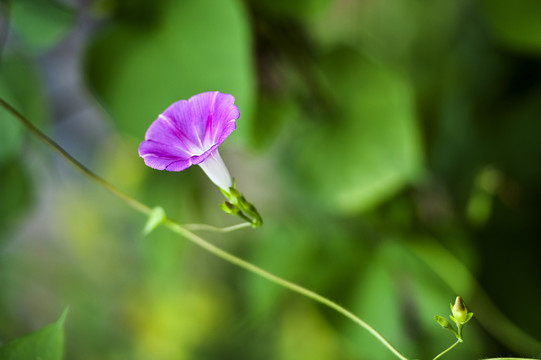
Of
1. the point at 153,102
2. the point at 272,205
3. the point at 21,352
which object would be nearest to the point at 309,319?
the point at 272,205

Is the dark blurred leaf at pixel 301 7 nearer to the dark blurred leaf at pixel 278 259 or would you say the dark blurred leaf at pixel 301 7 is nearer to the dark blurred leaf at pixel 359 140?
the dark blurred leaf at pixel 359 140

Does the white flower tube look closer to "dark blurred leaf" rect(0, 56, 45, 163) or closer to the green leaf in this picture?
the green leaf

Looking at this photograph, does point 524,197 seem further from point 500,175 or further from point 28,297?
point 28,297

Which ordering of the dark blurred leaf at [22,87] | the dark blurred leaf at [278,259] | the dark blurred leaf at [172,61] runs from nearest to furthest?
the dark blurred leaf at [172,61], the dark blurred leaf at [22,87], the dark blurred leaf at [278,259]

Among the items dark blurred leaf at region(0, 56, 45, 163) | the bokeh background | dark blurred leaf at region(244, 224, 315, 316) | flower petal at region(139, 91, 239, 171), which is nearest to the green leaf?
flower petal at region(139, 91, 239, 171)

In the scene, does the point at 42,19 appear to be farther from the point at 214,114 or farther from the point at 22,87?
the point at 214,114

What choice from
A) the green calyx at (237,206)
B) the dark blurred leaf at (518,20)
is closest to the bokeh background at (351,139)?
the dark blurred leaf at (518,20)
